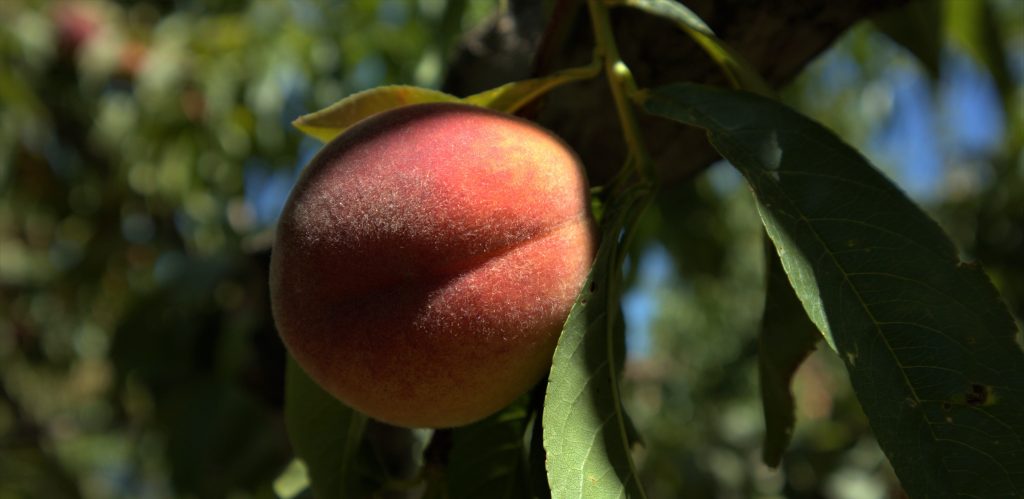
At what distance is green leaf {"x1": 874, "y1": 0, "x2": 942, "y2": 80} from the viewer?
1.40 m

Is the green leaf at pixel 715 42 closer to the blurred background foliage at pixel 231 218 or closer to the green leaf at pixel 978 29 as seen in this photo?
the blurred background foliage at pixel 231 218

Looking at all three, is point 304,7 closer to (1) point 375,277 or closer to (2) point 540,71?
(2) point 540,71

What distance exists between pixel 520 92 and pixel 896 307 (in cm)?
44

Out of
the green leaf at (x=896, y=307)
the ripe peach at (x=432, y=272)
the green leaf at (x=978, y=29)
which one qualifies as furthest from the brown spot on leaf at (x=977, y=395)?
the green leaf at (x=978, y=29)

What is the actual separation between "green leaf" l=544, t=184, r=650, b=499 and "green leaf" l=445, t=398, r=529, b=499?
7.2 inches

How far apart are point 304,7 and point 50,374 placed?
2.15 m

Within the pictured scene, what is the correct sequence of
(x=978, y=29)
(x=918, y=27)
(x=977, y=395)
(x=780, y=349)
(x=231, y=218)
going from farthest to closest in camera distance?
(x=231, y=218), (x=978, y=29), (x=918, y=27), (x=780, y=349), (x=977, y=395)

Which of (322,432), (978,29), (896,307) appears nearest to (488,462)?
(322,432)

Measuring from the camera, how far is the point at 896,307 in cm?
75

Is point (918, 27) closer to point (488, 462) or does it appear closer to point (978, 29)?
point (978, 29)

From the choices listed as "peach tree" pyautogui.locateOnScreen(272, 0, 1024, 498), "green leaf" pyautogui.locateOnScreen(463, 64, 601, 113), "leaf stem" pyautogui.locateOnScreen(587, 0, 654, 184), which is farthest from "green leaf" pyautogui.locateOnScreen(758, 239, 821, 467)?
"green leaf" pyautogui.locateOnScreen(463, 64, 601, 113)

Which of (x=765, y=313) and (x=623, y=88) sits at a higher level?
(x=623, y=88)

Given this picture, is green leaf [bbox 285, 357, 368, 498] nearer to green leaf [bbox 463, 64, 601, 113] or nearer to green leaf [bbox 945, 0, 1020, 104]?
green leaf [bbox 463, 64, 601, 113]

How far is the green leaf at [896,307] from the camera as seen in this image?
707 millimetres
